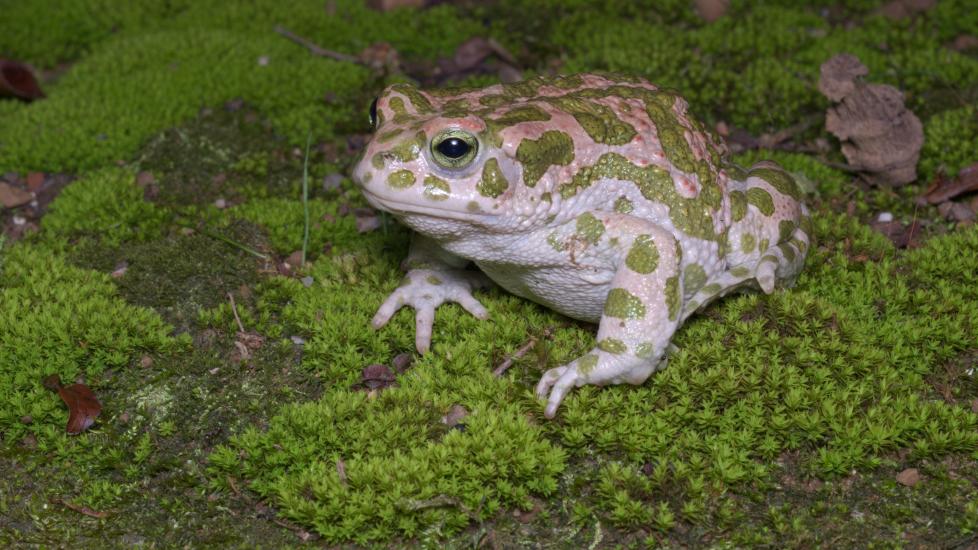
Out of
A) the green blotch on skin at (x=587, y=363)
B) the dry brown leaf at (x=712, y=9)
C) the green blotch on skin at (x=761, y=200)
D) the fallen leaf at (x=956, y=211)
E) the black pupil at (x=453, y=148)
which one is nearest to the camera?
the black pupil at (x=453, y=148)

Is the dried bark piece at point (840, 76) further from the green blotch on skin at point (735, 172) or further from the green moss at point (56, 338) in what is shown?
the green moss at point (56, 338)

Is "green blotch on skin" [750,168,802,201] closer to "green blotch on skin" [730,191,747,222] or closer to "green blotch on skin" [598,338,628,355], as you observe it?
"green blotch on skin" [730,191,747,222]

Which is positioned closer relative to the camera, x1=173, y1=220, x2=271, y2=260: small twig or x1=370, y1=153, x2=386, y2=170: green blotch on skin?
x1=370, y1=153, x2=386, y2=170: green blotch on skin

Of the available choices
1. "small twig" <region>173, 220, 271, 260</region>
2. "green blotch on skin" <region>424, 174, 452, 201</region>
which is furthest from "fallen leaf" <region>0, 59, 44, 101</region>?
"green blotch on skin" <region>424, 174, 452, 201</region>

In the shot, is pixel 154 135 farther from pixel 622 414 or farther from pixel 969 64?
pixel 969 64

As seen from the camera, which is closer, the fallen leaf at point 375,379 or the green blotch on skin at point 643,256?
the green blotch on skin at point 643,256

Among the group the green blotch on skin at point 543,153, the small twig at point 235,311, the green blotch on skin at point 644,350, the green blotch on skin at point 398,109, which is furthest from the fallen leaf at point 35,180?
the green blotch on skin at point 644,350
